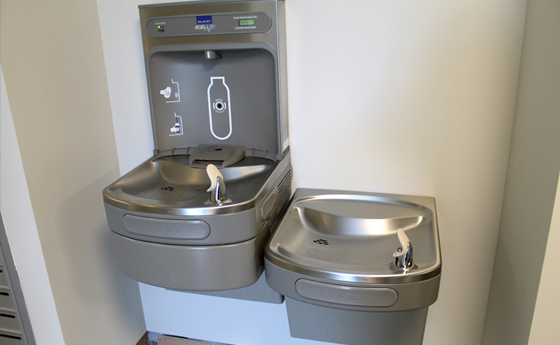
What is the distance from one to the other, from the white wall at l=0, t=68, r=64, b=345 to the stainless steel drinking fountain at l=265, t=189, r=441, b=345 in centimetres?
78

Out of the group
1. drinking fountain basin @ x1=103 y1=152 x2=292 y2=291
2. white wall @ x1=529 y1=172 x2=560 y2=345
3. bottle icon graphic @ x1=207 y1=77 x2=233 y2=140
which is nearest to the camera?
white wall @ x1=529 y1=172 x2=560 y2=345

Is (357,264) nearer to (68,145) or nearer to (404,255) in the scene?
(404,255)

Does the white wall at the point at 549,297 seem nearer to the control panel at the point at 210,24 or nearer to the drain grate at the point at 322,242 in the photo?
the drain grate at the point at 322,242

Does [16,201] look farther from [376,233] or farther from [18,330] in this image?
[376,233]

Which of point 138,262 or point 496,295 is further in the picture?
point 496,295

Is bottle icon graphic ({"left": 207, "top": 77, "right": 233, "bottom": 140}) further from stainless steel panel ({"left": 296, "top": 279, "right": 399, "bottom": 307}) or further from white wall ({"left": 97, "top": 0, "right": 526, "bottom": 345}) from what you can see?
stainless steel panel ({"left": 296, "top": 279, "right": 399, "bottom": 307})

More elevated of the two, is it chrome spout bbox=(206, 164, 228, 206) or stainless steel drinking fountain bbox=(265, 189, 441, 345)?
chrome spout bbox=(206, 164, 228, 206)

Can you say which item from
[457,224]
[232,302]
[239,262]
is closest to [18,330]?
[232,302]

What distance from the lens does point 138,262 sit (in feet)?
3.83

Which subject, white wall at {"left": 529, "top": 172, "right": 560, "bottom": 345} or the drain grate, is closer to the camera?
white wall at {"left": 529, "top": 172, "right": 560, "bottom": 345}

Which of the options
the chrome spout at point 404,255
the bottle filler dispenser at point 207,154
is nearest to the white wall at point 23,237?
the bottle filler dispenser at point 207,154

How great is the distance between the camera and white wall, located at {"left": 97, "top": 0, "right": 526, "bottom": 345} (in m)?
1.20

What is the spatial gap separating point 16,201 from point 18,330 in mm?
486

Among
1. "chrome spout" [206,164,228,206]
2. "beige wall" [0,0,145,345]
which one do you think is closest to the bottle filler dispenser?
"chrome spout" [206,164,228,206]
